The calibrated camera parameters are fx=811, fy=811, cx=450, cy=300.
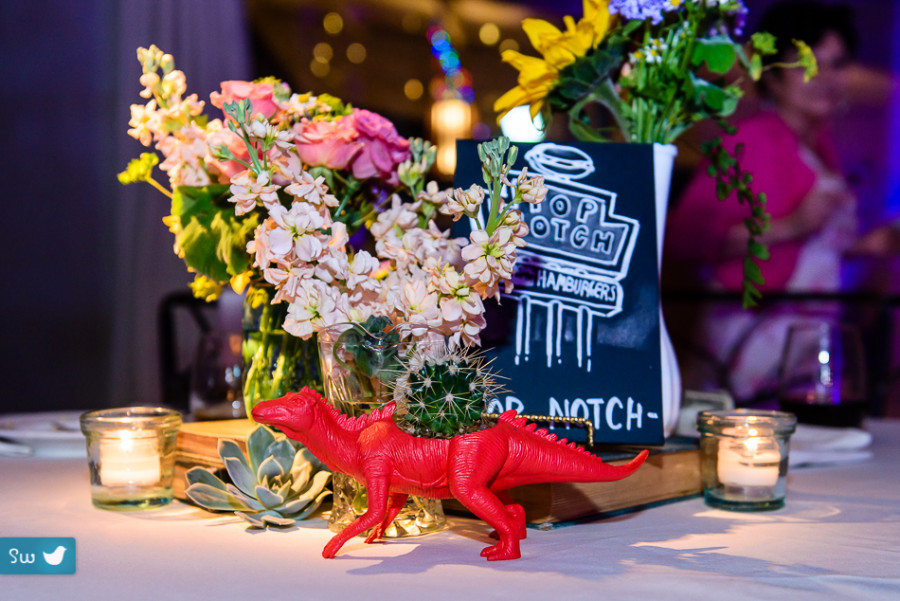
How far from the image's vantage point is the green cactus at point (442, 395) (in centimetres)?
65

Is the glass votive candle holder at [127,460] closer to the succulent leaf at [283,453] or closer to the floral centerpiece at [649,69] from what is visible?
the succulent leaf at [283,453]

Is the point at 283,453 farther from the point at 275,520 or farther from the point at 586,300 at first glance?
the point at 586,300

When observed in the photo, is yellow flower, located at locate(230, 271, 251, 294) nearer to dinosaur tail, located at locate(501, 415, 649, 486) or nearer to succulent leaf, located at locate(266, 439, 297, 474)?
succulent leaf, located at locate(266, 439, 297, 474)

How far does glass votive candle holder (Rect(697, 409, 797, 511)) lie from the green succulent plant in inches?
16.1

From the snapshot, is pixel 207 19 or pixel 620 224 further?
pixel 207 19

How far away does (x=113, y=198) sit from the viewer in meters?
2.89

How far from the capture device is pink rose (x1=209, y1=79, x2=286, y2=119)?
2.69 feet

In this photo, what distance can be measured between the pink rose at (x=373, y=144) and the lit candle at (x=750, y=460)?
46 centimetres

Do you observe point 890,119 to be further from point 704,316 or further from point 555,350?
point 555,350

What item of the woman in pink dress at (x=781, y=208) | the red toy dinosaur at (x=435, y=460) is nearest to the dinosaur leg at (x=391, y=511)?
the red toy dinosaur at (x=435, y=460)

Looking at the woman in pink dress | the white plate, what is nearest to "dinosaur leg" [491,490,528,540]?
the white plate

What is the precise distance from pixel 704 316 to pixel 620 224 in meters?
2.48

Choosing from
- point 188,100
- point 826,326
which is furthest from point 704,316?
point 188,100

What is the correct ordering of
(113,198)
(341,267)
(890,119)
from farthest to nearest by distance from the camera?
(890,119) < (113,198) < (341,267)
